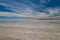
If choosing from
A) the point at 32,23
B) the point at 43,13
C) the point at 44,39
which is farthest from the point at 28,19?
the point at 44,39

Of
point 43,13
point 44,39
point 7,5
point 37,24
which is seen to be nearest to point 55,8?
point 43,13

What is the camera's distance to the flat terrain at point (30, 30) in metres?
1.27

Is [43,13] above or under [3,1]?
under

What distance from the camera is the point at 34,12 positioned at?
4.22 ft

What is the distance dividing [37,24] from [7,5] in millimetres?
429

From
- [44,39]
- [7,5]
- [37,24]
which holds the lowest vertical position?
[44,39]

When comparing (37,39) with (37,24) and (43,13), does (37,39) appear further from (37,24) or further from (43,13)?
(43,13)

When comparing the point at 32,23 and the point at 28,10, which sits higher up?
the point at 28,10

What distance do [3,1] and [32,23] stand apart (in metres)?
0.44

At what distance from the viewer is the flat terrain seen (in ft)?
4.16

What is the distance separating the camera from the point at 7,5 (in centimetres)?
129

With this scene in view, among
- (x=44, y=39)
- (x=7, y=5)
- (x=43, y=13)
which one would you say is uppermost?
(x=7, y=5)

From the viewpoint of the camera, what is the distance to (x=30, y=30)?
1291 millimetres

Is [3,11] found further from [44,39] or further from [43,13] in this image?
[44,39]
